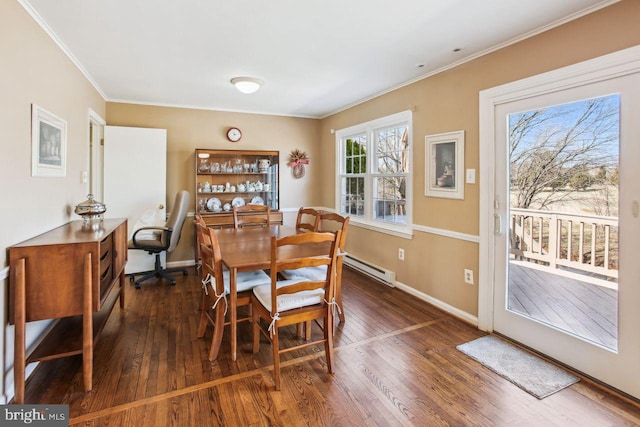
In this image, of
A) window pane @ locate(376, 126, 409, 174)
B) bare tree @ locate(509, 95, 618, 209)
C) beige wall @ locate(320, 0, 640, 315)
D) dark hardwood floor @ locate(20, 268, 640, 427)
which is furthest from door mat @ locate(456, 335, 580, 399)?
window pane @ locate(376, 126, 409, 174)

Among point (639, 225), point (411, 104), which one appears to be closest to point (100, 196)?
point (411, 104)

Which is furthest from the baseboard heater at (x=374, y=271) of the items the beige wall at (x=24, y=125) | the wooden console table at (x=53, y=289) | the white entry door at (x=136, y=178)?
the beige wall at (x=24, y=125)

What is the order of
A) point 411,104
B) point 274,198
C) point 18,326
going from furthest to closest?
1. point 274,198
2. point 411,104
3. point 18,326

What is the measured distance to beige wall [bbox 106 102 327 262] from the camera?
15.2ft

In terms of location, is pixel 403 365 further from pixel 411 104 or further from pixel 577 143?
pixel 411 104

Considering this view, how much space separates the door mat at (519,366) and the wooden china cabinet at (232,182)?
3.19m

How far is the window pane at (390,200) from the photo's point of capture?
3.92 m

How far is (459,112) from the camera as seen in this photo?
3.00 m

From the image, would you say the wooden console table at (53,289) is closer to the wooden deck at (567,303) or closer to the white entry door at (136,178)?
the white entry door at (136,178)

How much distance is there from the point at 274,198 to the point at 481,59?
3430 mm

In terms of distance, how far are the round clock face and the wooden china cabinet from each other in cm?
24

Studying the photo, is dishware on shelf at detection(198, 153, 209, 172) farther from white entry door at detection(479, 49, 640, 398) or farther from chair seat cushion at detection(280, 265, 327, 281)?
white entry door at detection(479, 49, 640, 398)

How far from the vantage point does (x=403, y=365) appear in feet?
7.49

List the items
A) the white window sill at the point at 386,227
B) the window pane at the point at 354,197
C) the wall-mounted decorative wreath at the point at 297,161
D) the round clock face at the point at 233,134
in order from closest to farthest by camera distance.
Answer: the white window sill at the point at 386,227 → the window pane at the point at 354,197 → the round clock face at the point at 233,134 → the wall-mounted decorative wreath at the point at 297,161
